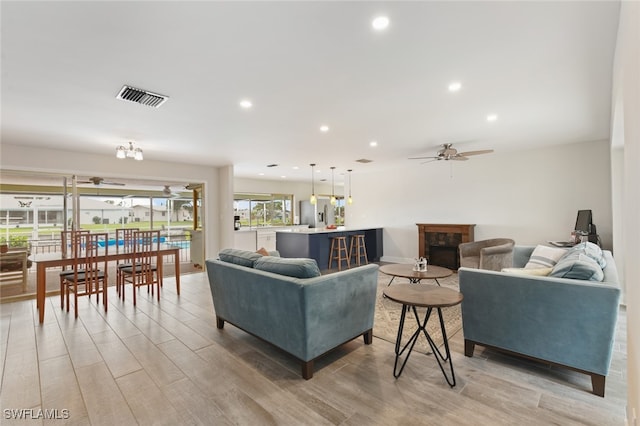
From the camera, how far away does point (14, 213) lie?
5.02m

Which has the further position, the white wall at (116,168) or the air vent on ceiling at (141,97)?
the white wall at (116,168)

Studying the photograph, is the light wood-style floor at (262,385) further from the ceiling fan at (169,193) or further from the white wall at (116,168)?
the ceiling fan at (169,193)

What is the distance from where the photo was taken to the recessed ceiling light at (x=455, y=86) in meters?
2.79

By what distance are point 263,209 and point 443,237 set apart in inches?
259

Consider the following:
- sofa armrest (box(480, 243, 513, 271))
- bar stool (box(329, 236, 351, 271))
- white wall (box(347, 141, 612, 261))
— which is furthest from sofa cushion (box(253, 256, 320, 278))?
white wall (box(347, 141, 612, 261))

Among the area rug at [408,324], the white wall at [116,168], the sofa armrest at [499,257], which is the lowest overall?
the area rug at [408,324]

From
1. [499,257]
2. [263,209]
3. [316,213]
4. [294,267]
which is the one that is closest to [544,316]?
[294,267]

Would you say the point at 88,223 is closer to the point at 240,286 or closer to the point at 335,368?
the point at 240,286

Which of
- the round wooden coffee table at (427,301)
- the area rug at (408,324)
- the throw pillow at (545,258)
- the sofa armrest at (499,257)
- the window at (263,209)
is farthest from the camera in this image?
the window at (263,209)

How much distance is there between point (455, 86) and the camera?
Answer: 285cm

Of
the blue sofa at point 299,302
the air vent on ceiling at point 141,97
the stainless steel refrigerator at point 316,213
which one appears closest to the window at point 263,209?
the stainless steel refrigerator at point 316,213

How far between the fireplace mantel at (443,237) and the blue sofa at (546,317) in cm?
368

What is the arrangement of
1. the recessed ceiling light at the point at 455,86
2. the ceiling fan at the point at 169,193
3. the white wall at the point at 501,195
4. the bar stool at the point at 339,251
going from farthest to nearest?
the ceiling fan at the point at 169,193, the bar stool at the point at 339,251, the white wall at the point at 501,195, the recessed ceiling light at the point at 455,86

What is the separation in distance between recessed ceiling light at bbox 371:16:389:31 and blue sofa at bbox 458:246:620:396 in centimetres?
208
